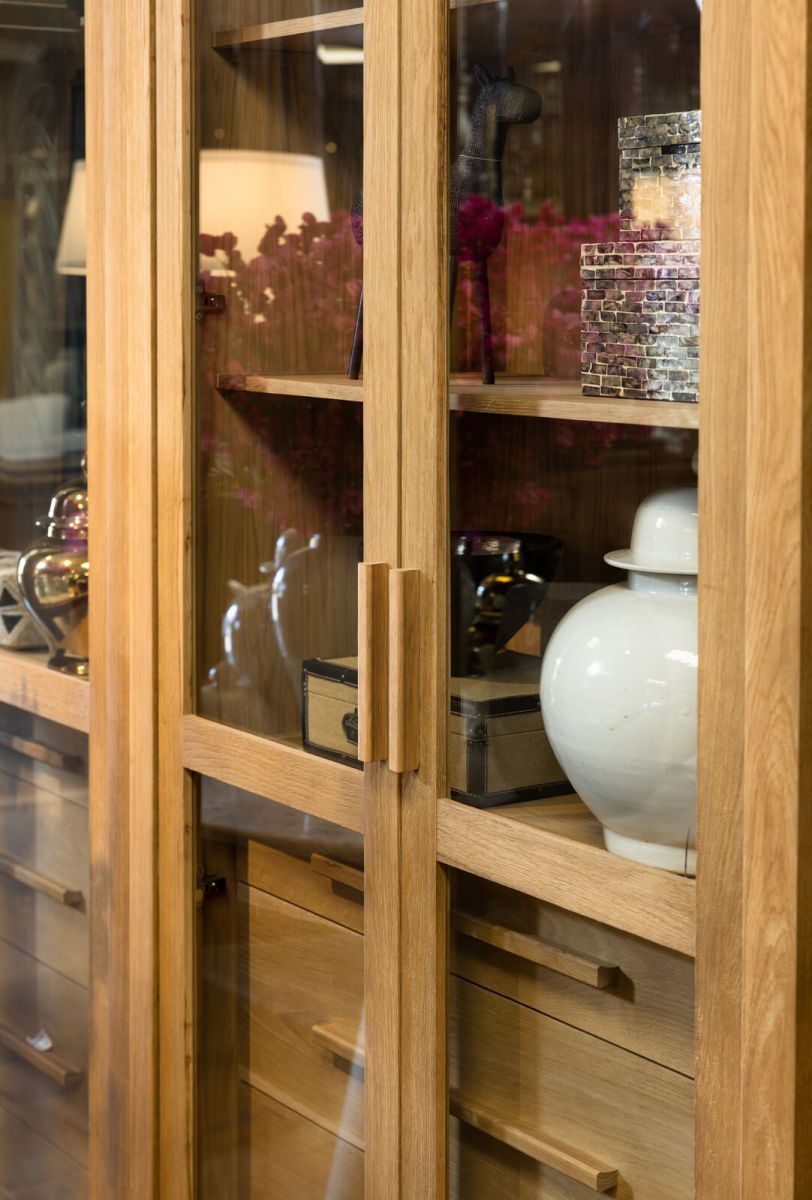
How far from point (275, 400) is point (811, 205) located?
0.65 m

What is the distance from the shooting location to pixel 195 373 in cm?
145

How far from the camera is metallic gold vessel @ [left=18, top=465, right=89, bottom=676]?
1.68 m

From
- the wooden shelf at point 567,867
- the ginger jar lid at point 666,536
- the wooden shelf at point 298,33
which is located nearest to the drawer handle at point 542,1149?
the wooden shelf at point 567,867

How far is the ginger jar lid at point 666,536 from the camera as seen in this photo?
968 mm

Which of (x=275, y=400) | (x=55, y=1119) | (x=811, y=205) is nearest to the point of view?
(x=811, y=205)

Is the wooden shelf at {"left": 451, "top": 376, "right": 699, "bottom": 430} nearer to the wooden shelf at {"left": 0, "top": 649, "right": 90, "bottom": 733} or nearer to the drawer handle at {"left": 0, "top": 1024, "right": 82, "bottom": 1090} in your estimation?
the wooden shelf at {"left": 0, "top": 649, "right": 90, "bottom": 733}

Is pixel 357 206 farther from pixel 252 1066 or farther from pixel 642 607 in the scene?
pixel 252 1066

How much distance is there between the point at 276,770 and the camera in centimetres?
138

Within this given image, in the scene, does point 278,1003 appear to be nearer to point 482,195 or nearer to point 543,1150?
point 543,1150

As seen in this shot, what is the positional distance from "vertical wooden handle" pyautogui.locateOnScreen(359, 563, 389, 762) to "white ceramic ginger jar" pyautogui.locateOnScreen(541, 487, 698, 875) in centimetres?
17

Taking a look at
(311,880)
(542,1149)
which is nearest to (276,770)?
(311,880)

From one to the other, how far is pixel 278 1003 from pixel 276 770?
257 millimetres

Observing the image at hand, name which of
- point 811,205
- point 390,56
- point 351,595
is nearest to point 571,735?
point 351,595

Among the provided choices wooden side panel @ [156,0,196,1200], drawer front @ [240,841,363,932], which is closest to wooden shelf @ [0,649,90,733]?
wooden side panel @ [156,0,196,1200]
